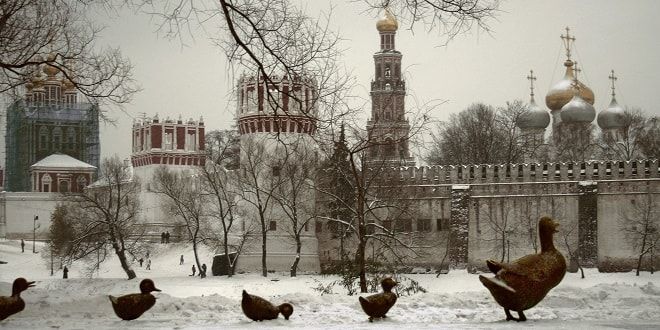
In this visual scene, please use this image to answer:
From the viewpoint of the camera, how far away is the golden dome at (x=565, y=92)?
51406 mm

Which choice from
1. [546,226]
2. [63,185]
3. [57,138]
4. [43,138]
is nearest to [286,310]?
[546,226]

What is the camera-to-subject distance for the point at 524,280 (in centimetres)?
962

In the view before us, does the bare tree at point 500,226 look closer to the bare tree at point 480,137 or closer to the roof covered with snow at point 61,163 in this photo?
the bare tree at point 480,137

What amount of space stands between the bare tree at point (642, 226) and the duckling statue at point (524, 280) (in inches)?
907

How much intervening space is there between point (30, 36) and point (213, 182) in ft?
84.0

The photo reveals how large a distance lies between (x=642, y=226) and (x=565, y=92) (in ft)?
67.5

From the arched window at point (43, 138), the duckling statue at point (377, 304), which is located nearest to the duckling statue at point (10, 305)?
the duckling statue at point (377, 304)

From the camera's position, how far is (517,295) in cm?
956

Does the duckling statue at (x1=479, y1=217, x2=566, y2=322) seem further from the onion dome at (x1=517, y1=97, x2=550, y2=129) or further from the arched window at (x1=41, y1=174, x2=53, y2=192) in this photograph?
the arched window at (x1=41, y1=174, x2=53, y2=192)

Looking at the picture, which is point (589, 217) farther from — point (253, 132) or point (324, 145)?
point (324, 145)

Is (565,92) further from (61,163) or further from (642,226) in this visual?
(61,163)

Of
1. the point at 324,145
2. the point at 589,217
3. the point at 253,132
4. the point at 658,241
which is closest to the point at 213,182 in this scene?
the point at 253,132

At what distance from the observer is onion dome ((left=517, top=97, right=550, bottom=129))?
5096cm

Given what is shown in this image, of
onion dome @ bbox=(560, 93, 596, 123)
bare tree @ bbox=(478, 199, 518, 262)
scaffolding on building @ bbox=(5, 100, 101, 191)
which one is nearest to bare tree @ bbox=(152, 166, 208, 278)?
scaffolding on building @ bbox=(5, 100, 101, 191)
